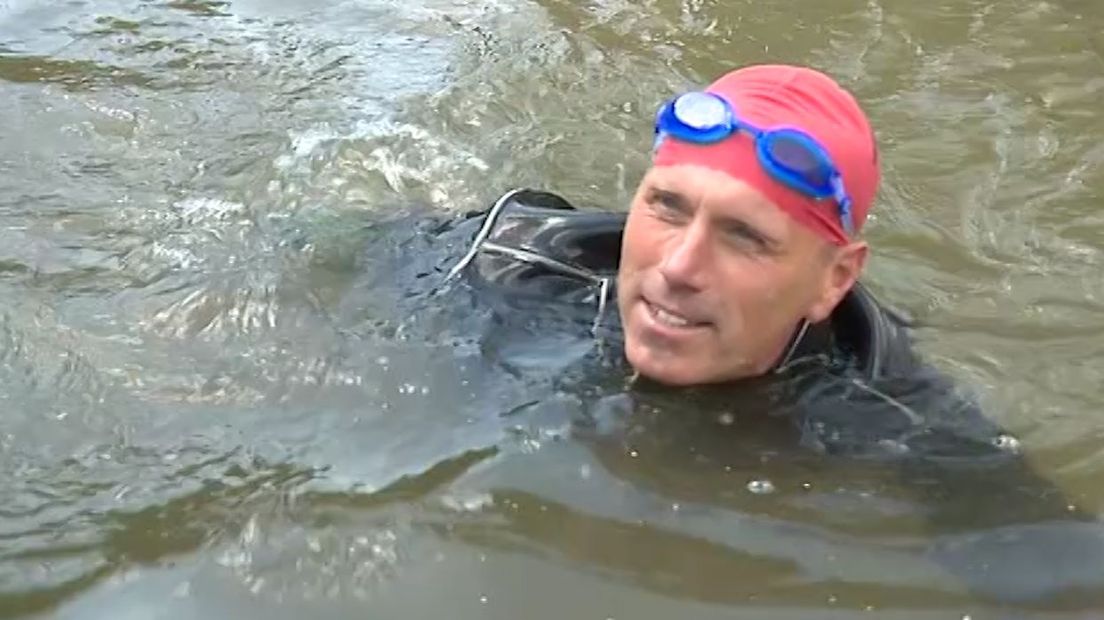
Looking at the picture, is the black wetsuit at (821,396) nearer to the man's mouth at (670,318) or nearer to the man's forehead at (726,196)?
the man's mouth at (670,318)

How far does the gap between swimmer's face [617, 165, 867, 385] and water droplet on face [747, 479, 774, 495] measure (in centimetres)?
29

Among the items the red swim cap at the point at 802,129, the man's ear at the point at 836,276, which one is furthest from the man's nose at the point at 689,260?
the man's ear at the point at 836,276

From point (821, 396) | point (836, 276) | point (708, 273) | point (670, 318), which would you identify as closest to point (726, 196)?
point (708, 273)

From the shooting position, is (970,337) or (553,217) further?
(970,337)

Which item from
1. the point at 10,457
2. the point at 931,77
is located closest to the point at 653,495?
the point at 10,457

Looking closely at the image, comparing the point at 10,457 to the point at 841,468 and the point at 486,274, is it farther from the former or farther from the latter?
the point at 841,468

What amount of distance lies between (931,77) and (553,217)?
2891mm

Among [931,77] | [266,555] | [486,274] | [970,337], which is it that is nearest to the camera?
[266,555]

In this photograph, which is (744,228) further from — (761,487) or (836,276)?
(761,487)

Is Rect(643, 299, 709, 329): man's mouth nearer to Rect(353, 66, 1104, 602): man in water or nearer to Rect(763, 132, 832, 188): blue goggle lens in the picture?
Rect(353, 66, 1104, 602): man in water

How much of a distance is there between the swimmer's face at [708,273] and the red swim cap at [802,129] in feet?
0.11

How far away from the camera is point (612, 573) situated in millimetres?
3471

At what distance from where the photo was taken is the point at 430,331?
14.4 feet

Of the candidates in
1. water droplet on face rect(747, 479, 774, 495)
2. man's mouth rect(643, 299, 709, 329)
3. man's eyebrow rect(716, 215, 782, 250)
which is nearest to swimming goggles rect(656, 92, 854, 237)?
man's eyebrow rect(716, 215, 782, 250)
